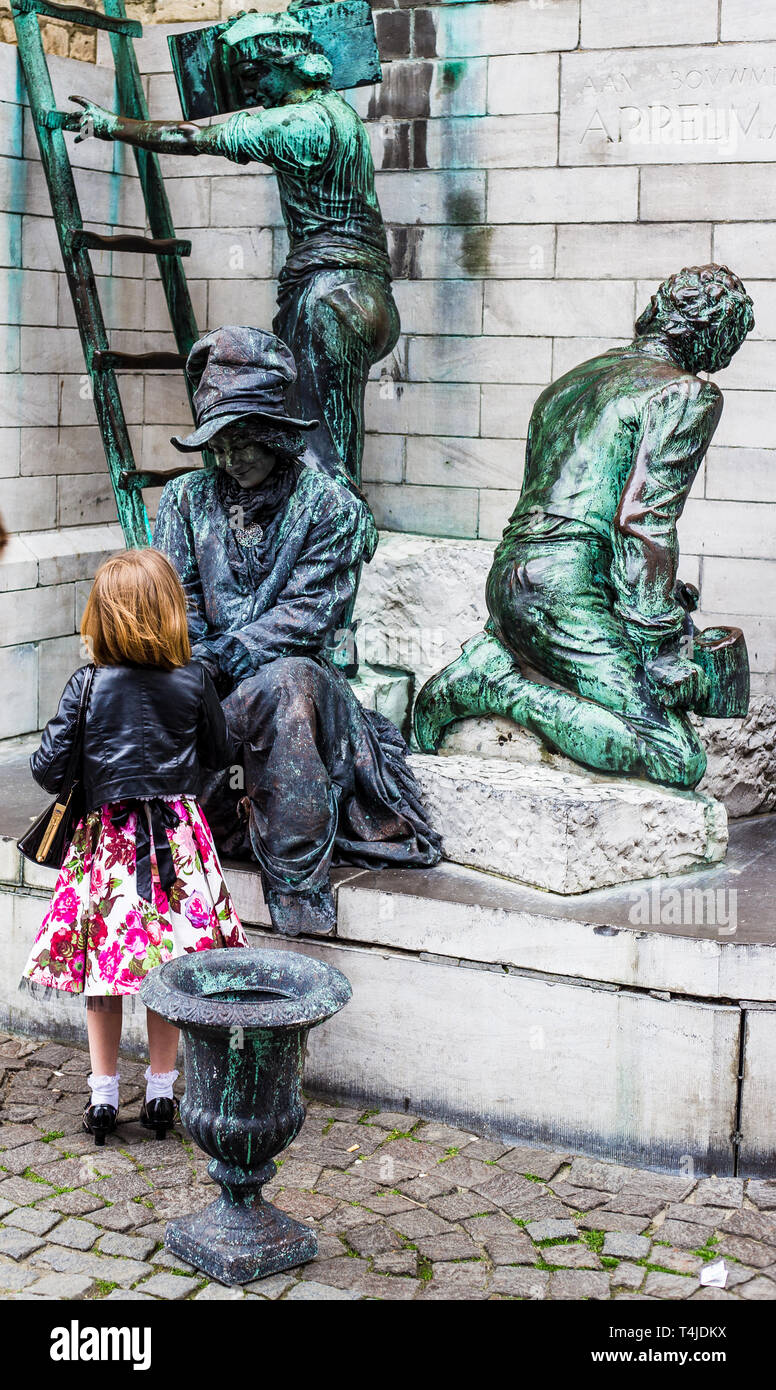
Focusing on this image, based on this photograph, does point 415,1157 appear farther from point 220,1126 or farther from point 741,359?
point 741,359

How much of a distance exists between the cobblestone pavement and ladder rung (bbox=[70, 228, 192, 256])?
3.53 metres

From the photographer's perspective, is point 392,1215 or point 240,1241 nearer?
point 240,1241

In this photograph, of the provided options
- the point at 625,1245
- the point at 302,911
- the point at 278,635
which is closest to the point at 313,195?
the point at 278,635

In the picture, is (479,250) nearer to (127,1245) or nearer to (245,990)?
(245,990)

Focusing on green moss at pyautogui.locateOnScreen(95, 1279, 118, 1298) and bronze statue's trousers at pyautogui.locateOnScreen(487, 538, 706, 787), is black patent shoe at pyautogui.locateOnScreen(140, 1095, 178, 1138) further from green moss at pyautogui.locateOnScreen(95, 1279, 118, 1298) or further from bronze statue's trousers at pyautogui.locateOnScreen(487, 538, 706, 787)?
bronze statue's trousers at pyautogui.locateOnScreen(487, 538, 706, 787)

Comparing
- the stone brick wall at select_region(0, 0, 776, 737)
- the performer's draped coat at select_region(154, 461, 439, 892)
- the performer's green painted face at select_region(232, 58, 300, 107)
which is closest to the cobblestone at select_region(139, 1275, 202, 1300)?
the performer's draped coat at select_region(154, 461, 439, 892)

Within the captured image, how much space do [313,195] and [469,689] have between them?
2.16 meters

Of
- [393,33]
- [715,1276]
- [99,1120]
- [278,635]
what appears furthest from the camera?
[393,33]

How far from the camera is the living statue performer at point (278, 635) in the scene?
176 inches

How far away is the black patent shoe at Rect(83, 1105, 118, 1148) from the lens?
13.9 ft

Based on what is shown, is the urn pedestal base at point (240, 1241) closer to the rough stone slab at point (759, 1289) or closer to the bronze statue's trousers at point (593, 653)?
the rough stone slab at point (759, 1289)

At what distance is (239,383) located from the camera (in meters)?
4.55

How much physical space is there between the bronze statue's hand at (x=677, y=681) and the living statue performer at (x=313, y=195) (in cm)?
178

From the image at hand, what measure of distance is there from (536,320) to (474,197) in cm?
58
